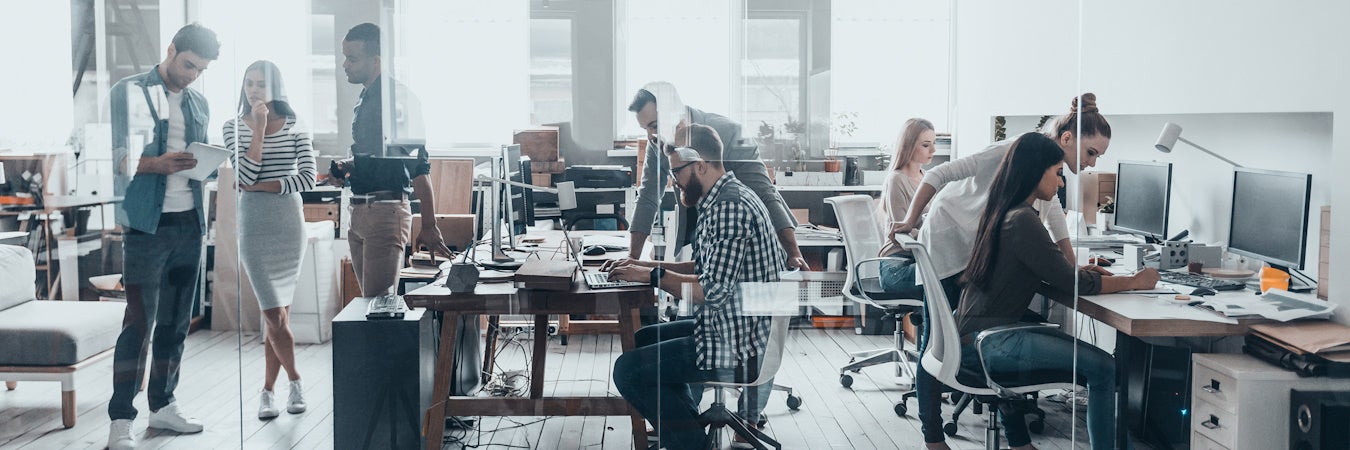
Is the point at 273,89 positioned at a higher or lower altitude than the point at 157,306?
higher

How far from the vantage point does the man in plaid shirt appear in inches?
130

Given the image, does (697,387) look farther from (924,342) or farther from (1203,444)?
(1203,444)

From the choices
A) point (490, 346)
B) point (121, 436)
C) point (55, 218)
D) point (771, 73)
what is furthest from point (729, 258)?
point (55, 218)

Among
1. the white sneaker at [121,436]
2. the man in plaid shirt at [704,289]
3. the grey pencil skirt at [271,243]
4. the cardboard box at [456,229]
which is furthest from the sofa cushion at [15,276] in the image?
the man in plaid shirt at [704,289]

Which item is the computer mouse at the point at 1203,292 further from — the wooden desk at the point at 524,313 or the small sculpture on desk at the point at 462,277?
the small sculpture on desk at the point at 462,277

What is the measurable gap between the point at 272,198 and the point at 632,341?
1365mm

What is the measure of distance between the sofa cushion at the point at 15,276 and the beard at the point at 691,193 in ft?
7.59

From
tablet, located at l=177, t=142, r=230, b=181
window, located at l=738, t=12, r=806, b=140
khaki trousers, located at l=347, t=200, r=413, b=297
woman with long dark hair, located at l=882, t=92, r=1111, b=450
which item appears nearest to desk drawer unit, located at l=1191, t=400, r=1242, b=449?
woman with long dark hair, located at l=882, t=92, r=1111, b=450

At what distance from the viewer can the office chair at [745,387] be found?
11.2ft

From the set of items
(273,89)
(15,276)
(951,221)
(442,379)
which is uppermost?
(273,89)

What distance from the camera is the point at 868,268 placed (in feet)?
11.2

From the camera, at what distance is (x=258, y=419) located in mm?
3562

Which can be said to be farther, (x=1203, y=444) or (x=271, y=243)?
(x=271, y=243)

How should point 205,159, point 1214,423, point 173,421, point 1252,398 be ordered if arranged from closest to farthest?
point 1252,398, point 1214,423, point 205,159, point 173,421
